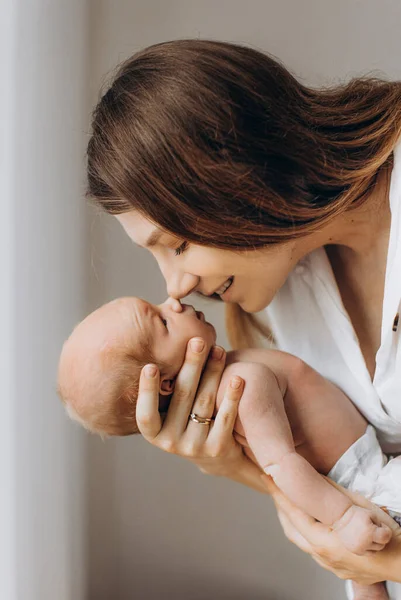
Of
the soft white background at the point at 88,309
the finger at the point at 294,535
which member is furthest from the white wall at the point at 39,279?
the finger at the point at 294,535

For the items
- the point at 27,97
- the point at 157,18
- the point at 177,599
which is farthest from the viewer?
the point at 177,599

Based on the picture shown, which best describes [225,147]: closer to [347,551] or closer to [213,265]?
[213,265]

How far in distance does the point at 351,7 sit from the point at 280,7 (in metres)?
0.19

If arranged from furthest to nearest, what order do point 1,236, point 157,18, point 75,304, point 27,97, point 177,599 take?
1. point 177,599
2. point 157,18
3. point 75,304
4. point 27,97
5. point 1,236

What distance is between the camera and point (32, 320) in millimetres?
1277

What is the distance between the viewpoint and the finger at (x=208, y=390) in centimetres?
134

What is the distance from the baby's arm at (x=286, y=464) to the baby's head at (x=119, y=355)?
132 millimetres

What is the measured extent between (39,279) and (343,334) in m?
0.59

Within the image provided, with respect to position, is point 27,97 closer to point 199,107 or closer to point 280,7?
point 199,107

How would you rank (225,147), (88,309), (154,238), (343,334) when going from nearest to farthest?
(225,147), (154,238), (343,334), (88,309)

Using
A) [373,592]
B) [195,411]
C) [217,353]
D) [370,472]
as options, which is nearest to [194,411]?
[195,411]

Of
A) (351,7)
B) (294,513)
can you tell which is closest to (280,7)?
(351,7)

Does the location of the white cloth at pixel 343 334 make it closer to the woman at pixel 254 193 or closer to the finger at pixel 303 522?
the woman at pixel 254 193

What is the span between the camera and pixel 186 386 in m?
1.32
